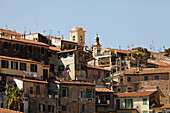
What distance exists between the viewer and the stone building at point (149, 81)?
8700 centimetres

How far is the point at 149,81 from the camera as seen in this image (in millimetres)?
88250

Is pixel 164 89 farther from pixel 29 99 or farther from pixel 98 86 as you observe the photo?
pixel 29 99

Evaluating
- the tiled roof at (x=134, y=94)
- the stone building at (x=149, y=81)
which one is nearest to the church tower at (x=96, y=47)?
the stone building at (x=149, y=81)

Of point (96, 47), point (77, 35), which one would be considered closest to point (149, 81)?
point (96, 47)

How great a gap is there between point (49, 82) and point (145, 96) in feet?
59.2

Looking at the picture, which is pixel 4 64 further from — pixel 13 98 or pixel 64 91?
pixel 64 91

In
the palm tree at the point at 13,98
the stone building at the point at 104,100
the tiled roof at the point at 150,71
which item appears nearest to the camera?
the palm tree at the point at 13,98

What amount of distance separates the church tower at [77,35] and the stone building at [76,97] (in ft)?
148

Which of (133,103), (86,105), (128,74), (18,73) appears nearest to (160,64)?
(128,74)

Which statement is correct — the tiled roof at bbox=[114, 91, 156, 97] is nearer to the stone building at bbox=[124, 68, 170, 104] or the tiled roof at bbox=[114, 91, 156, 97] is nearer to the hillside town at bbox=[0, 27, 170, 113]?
the hillside town at bbox=[0, 27, 170, 113]

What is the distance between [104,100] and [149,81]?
12.1m

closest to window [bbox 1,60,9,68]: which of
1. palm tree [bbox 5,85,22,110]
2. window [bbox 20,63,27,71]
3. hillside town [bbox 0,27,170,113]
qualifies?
hillside town [bbox 0,27,170,113]

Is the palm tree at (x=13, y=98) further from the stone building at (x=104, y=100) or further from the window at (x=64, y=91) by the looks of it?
the stone building at (x=104, y=100)

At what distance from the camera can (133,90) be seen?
8919cm
